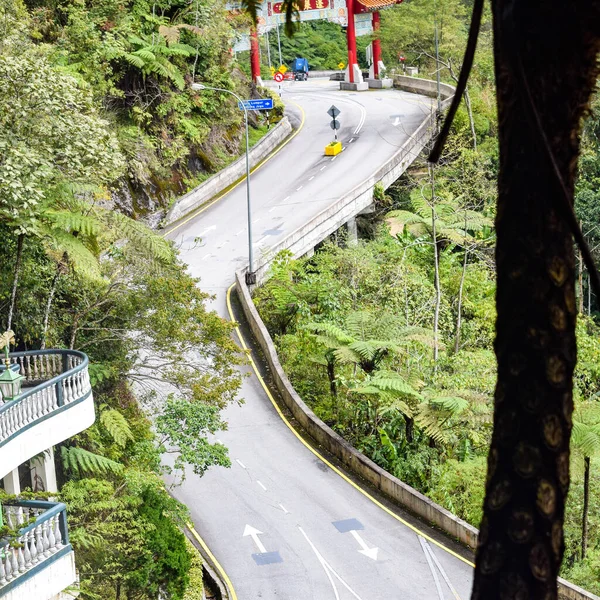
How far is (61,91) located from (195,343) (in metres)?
5.75

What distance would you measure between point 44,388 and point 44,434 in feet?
2.24

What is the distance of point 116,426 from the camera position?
60.3 feet

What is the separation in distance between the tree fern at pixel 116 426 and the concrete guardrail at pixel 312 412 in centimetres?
606

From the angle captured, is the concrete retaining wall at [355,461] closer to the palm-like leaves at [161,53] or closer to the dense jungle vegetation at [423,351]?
the dense jungle vegetation at [423,351]

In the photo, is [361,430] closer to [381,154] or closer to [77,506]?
[77,506]

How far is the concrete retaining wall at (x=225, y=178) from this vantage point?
127 ft

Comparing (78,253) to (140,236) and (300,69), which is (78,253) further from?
(300,69)

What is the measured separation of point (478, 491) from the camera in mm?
20000

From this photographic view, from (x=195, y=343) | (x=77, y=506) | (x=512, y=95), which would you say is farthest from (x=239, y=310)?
(x=512, y=95)

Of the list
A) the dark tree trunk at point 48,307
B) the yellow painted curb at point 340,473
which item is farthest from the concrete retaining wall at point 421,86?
the dark tree trunk at point 48,307

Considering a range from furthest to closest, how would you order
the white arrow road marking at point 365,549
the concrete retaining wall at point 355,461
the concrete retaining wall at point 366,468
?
the concrete retaining wall at point 355,461 < the concrete retaining wall at point 366,468 < the white arrow road marking at point 365,549

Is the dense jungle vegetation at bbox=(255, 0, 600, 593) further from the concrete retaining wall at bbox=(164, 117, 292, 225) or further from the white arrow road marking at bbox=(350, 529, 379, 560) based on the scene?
the concrete retaining wall at bbox=(164, 117, 292, 225)

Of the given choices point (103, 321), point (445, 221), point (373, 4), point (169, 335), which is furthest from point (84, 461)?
point (373, 4)

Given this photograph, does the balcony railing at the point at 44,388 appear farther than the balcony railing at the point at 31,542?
Yes
